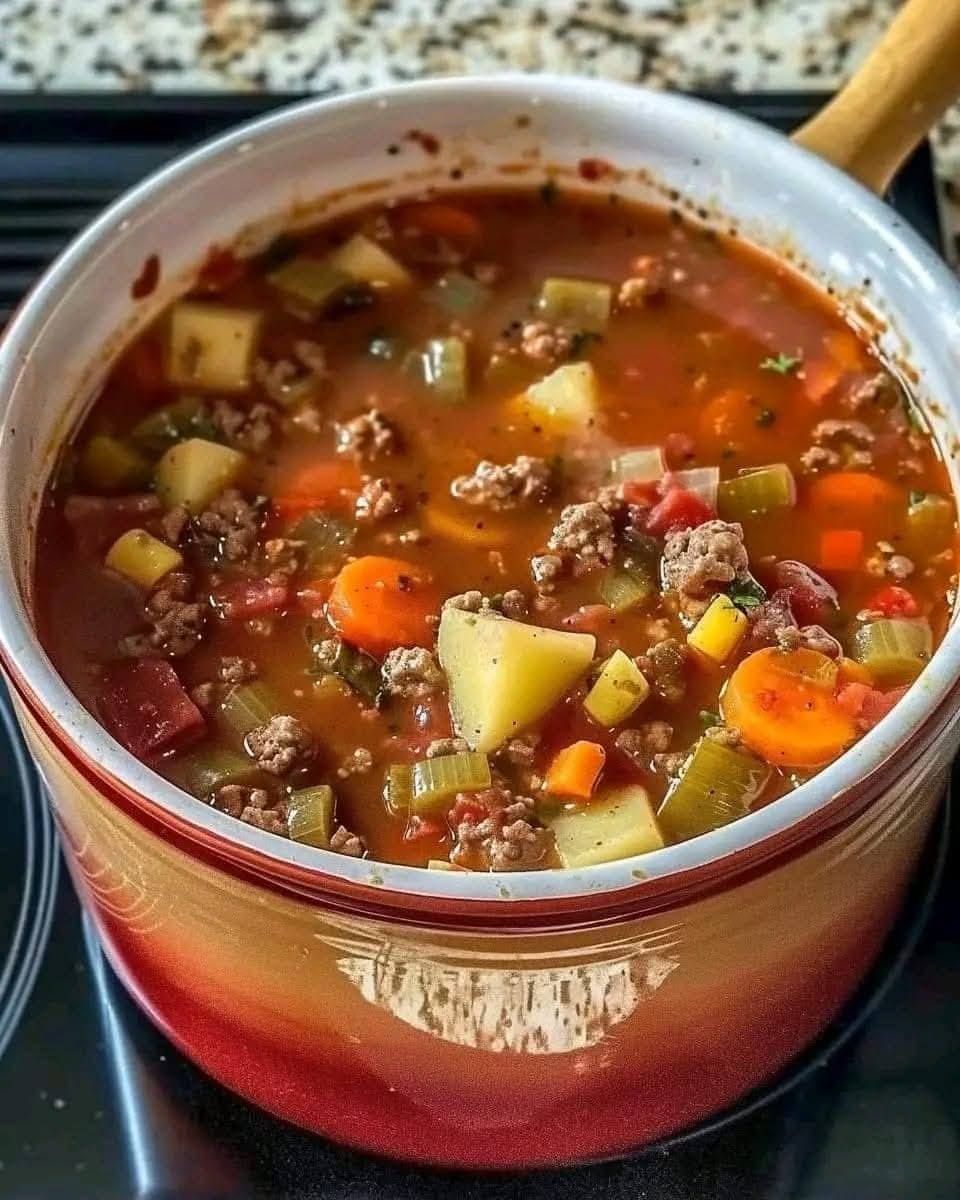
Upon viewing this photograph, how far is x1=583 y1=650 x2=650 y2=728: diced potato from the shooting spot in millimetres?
1249

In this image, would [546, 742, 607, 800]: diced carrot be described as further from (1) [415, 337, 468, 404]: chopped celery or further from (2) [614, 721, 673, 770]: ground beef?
(1) [415, 337, 468, 404]: chopped celery

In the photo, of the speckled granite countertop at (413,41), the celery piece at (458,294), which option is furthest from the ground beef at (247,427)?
the speckled granite countertop at (413,41)

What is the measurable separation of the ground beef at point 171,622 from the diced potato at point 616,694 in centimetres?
32

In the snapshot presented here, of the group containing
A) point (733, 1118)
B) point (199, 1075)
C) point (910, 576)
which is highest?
point (910, 576)

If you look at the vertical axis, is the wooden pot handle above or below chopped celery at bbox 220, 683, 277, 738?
above

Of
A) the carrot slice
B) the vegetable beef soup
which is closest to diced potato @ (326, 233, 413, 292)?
the vegetable beef soup

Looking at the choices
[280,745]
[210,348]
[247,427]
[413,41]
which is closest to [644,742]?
[280,745]

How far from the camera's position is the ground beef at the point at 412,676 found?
4.16 ft

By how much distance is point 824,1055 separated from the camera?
130 cm

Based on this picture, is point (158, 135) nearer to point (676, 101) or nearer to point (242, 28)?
point (242, 28)

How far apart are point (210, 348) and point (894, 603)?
0.67 m

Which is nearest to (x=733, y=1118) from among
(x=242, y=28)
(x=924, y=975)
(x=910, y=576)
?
(x=924, y=975)

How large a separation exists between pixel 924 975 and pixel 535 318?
0.69 metres

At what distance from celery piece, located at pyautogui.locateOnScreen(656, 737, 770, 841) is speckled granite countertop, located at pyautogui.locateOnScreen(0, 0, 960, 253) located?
45.0 inches
